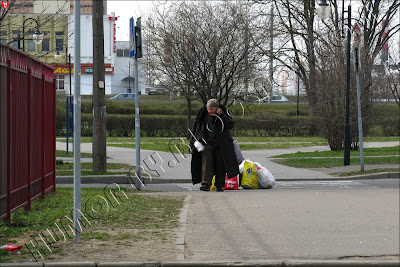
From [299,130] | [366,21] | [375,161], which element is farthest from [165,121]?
[375,161]

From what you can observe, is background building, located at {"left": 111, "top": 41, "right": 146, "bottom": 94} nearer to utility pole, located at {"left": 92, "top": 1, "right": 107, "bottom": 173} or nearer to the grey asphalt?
utility pole, located at {"left": 92, "top": 1, "right": 107, "bottom": 173}

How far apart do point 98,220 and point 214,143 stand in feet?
15.2

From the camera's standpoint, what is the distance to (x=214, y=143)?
13172 millimetres

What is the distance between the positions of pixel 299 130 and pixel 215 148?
3458 cm

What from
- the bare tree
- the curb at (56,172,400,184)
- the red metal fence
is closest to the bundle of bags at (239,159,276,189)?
the curb at (56,172,400,184)

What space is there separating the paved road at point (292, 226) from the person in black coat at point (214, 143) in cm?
120

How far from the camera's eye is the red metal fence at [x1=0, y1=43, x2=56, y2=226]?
837cm

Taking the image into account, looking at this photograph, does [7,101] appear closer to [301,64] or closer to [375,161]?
[375,161]

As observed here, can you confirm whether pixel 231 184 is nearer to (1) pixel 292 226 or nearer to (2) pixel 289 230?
(1) pixel 292 226

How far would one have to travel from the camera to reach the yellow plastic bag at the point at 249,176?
1470 centimetres

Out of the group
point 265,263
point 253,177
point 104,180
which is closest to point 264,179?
point 253,177

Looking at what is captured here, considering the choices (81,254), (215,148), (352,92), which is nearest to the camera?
(81,254)

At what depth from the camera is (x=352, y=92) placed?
27.9 m

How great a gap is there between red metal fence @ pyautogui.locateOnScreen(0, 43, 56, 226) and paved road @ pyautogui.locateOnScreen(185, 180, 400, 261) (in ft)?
7.58
